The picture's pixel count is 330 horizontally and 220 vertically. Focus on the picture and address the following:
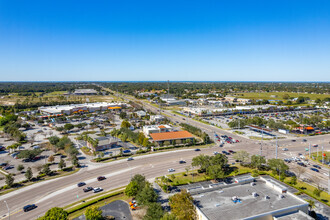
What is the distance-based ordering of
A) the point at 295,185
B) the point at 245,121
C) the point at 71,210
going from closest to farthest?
1. the point at 71,210
2. the point at 295,185
3. the point at 245,121

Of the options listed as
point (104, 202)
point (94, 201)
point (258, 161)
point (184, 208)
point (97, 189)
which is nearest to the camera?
point (184, 208)

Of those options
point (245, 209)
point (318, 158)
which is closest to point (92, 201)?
point (245, 209)

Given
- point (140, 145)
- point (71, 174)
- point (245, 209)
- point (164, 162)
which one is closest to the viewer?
point (245, 209)

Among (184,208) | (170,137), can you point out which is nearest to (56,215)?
(184,208)

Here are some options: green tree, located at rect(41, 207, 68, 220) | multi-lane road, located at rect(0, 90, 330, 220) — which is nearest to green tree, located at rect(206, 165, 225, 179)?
multi-lane road, located at rect(0, 90, 330, 220)

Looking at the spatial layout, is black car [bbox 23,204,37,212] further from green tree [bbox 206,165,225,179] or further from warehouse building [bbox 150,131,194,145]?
warehouse building [bbox 150,131,194,145]

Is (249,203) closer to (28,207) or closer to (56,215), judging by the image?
(56,215)

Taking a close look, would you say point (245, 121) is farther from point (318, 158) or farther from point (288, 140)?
point (318, 158)

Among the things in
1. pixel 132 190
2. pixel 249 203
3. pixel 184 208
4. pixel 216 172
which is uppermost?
pixel 184 208
